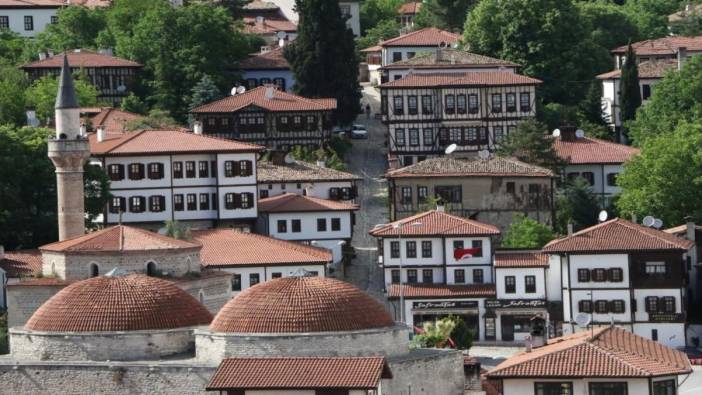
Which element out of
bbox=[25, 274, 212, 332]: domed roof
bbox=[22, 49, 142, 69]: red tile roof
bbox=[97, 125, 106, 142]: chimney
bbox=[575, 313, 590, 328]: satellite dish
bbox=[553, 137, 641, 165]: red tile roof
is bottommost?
bbox=[575, 313, 590, 328]: satellite dish

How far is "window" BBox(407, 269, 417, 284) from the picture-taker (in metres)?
115

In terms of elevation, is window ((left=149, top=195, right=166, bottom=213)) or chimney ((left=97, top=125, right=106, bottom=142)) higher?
chimney ((left=97, top=125, right=106, bottom=142))

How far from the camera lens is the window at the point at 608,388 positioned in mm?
76000

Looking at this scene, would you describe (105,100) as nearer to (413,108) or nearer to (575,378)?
(413,108)

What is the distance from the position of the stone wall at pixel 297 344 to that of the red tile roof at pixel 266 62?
192 ft

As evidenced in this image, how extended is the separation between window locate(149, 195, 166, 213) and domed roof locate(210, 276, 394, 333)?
34655mm

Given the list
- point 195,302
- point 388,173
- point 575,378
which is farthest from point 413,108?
point 575,378

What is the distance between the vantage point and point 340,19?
A: 136125 mm

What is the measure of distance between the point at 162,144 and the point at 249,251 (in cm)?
934

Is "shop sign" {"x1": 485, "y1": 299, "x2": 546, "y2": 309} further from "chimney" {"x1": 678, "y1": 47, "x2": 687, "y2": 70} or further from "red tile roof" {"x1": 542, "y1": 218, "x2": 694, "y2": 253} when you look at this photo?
"chimney" {"x1": 678, "y1": 47, "x2": 687, "y2": 70}

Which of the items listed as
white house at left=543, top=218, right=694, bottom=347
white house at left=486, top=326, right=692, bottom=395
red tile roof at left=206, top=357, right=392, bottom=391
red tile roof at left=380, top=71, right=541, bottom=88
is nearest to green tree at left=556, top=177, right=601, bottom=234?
red tile roof at left=380, top=71, right=541, bottom=88

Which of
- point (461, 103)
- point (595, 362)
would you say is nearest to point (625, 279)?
point (461, 103)

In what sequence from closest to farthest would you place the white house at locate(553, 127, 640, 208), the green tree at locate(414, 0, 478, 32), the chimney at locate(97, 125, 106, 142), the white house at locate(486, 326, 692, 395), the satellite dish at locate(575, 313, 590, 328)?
the white house at locate(486, 326, 692, 395)
the satellite dish at locate(575, 313, 590, 328)
the chimney at locate(97, 125, 106, 142)
the white house at locate(553, 127, 640, 208)
the green tree at locate(414, 0, 478, 32)

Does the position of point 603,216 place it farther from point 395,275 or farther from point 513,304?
point 395,275
